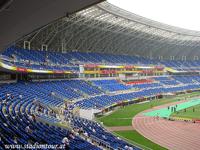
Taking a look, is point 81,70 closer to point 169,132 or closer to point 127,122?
point 127,122

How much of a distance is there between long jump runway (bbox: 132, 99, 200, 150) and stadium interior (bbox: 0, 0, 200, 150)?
541cm

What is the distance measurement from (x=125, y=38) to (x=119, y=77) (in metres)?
10.4

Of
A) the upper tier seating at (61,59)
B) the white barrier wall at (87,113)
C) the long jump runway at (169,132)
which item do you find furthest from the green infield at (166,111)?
the upper tier seating at (61,59)

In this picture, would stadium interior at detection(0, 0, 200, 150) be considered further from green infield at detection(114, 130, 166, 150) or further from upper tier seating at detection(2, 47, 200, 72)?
green infield at detection(114, 130, 166, 150)

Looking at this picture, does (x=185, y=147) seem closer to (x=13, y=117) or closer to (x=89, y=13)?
(x=13, y=117)

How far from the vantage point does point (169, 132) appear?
38344mm

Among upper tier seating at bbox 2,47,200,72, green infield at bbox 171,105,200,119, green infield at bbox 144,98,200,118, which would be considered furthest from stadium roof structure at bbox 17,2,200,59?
green infield at bbox 171,105,200,119

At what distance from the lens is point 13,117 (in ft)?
76.3

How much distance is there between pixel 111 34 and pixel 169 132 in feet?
134

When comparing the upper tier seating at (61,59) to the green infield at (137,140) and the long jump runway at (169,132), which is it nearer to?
the green infield at (137,140)

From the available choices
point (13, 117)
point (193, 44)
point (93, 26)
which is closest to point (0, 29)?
point (13, 117)

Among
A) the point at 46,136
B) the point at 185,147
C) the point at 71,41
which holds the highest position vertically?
the point at 71,41

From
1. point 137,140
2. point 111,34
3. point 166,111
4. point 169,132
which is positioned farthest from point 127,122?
point 111,34

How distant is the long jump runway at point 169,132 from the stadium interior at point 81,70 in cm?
→ 541
